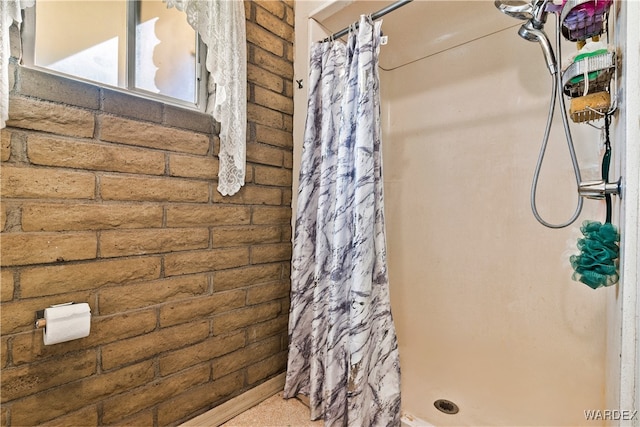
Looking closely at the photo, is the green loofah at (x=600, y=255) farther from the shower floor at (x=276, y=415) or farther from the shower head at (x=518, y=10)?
the shower floor at (x=276, y=415)

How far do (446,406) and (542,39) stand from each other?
1.76 meters

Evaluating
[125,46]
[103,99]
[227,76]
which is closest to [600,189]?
[227,76]

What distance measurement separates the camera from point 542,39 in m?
1.13

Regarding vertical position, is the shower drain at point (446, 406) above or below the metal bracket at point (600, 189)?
below

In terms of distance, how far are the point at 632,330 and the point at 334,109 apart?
121cm

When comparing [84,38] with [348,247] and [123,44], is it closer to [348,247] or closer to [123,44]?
[123,44]

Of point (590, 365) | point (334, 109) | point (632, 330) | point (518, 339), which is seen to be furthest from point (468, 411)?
point (334, 109)

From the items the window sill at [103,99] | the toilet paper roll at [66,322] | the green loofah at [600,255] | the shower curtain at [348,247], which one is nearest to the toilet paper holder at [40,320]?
the toilet paper roll at [66,322]

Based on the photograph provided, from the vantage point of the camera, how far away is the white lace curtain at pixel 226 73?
116 cm

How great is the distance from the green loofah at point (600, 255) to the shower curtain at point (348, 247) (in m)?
0.64

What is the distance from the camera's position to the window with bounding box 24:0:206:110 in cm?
117

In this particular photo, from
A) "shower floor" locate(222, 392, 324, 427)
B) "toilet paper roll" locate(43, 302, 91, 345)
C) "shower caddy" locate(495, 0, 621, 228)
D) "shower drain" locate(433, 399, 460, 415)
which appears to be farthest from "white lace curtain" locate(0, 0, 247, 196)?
"shower drain" locate(433, 399, 460, 415)

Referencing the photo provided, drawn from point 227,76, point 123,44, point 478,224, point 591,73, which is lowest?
point 478,224

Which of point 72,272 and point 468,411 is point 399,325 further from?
point 72,272
